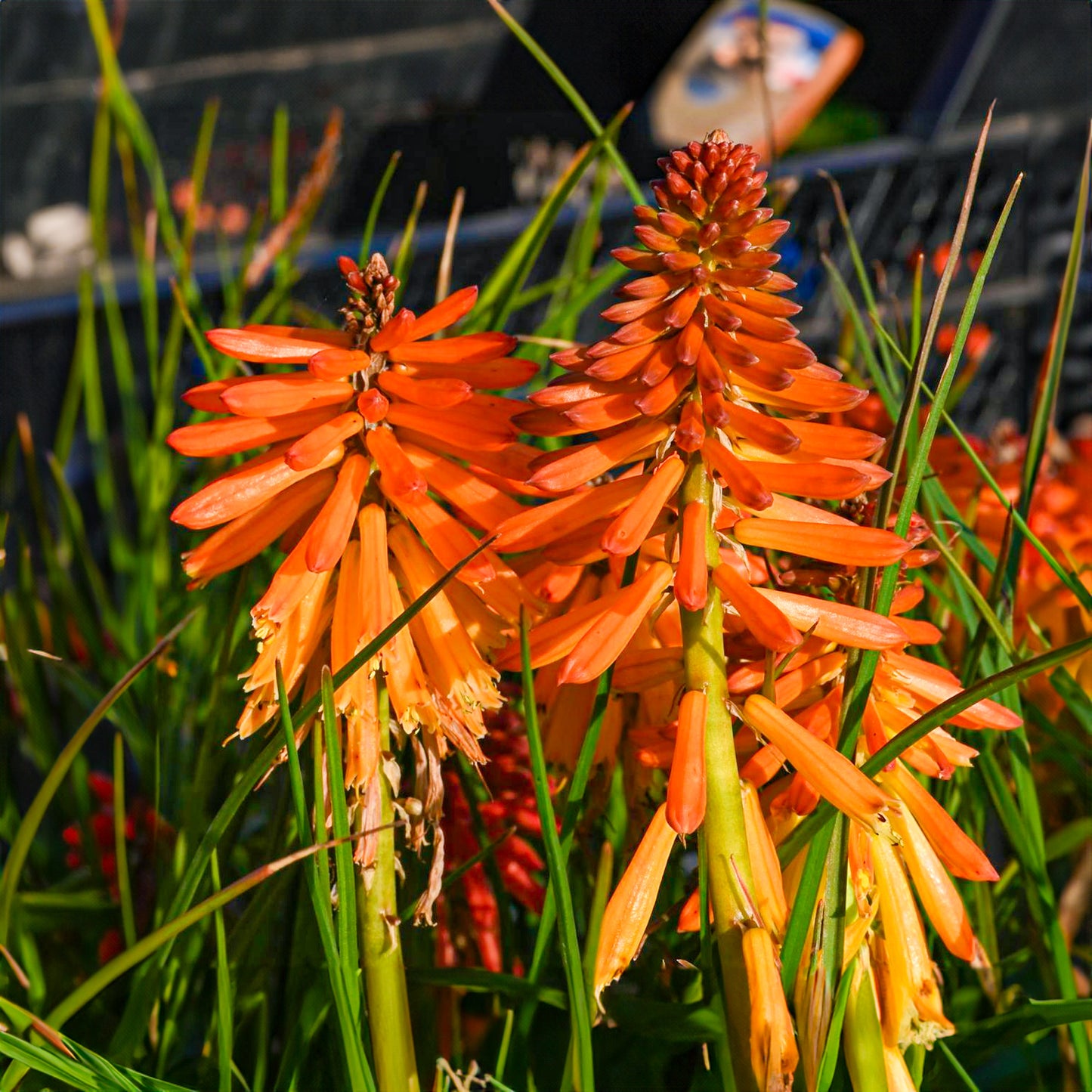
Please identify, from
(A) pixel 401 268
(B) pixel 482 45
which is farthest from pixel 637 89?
(A) pixel 401 268

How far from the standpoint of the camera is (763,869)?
56cm

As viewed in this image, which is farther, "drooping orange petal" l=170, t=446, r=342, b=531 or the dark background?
the dark background

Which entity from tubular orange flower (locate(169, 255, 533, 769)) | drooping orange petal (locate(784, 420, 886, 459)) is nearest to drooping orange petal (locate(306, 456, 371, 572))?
tubular orange flower (locate(169, 255, 533, 769))

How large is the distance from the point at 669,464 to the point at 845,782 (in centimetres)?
16

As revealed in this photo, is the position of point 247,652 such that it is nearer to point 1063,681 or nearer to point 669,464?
point 669,464

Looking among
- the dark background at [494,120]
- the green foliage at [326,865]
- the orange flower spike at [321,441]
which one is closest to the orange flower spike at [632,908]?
the green foliage at [326,865]

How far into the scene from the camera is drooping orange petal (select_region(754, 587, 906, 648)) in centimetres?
54

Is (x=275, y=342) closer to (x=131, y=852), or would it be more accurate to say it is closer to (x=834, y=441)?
(x=834, y=441)

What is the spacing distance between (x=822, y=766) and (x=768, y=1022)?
11 centimetres

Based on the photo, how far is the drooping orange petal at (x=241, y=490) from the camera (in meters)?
0.59

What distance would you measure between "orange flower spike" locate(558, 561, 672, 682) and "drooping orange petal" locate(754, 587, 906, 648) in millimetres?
47

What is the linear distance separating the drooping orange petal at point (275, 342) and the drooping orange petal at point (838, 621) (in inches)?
10.2

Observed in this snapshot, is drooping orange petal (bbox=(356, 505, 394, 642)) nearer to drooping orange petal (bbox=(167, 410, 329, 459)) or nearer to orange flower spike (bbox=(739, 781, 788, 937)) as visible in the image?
drooping orange petal (bbox=(167, 410, 329, 459))

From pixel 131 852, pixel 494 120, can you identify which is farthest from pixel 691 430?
pixel 494 120
